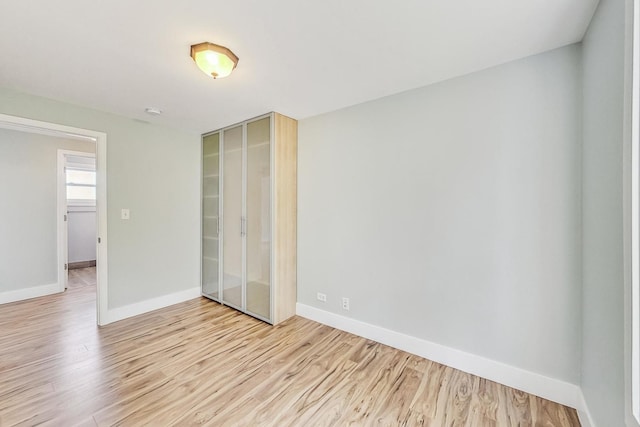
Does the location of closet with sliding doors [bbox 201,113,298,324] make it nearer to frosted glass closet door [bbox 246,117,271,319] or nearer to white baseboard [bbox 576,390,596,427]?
frosted glass closet door [bbox 246,117,271,319]

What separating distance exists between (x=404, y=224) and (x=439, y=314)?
80 centimetres

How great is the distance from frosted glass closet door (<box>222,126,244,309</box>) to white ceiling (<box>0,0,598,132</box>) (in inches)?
37.4

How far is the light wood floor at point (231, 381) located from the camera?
1712mm

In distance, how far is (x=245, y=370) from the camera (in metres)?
2.19

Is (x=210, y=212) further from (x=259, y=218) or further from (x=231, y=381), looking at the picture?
(x=231, y=381)

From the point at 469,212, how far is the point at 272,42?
186cm

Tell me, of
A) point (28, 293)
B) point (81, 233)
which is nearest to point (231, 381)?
point (28, 293)

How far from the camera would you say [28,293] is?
12.2 feet

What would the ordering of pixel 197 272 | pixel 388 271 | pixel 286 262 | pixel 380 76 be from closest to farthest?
pixel 380 76 < pixel 388 271 < pixel 286 262 < pixel 197 272

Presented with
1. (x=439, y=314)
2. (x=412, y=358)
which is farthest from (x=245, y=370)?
(x=439, y=314)

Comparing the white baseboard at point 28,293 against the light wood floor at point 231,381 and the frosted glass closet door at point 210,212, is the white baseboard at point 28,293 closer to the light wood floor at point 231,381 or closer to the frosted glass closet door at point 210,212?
the light wood floor at point 231,381

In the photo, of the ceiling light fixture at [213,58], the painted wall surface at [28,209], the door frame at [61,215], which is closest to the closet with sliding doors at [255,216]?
the ceiling light fixture at [213,58]

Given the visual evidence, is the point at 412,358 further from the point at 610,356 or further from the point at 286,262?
the point at 286,262

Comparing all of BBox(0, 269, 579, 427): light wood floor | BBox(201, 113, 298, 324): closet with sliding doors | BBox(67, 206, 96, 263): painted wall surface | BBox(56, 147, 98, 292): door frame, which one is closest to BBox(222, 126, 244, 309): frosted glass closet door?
BBox(201, 113, 298, 324): closet with sliding doors
